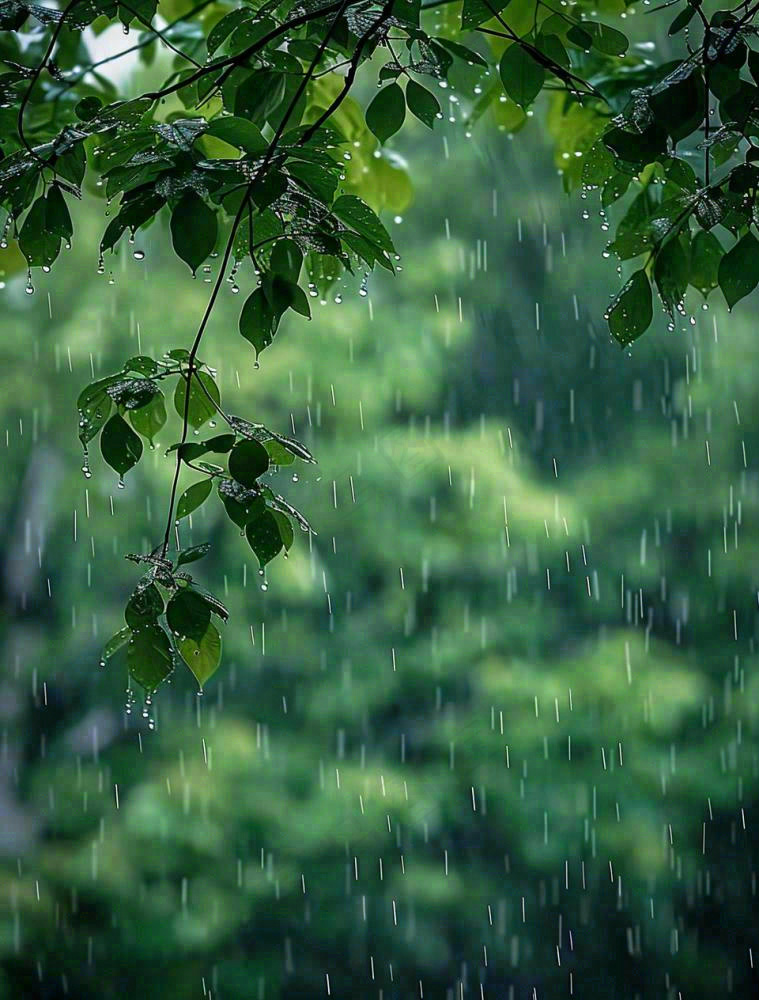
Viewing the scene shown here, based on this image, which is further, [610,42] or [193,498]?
[610,42]

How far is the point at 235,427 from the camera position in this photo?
2.60ft

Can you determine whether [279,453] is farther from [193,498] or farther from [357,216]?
[357,216]

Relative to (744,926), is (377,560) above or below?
above

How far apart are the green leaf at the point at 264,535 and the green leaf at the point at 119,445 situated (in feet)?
0.33

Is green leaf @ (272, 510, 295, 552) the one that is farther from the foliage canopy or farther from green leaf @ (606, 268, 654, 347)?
green leaf @ (606, 268, 654, 347)

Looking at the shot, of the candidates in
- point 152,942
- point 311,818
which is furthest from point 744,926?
point 152,942

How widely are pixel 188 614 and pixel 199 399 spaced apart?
19 centimetres

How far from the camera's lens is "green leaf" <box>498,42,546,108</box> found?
88 centimetres

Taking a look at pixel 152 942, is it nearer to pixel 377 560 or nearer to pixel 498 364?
pixel 377 560

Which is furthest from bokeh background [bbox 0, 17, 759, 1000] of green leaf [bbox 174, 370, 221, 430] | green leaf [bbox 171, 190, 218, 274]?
green leaf [bbox 171, 190, 218, 274]

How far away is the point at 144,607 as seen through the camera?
772mm

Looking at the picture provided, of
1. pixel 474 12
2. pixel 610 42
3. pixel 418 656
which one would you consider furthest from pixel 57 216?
pixel 418 656

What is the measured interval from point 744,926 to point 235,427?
13.6 ft

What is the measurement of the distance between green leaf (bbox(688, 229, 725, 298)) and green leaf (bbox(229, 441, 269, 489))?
37 centimetres
